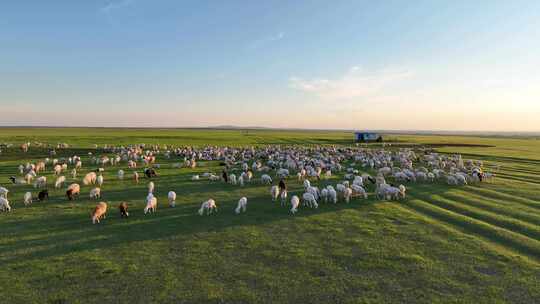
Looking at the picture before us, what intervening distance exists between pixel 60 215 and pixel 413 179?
1059 inches

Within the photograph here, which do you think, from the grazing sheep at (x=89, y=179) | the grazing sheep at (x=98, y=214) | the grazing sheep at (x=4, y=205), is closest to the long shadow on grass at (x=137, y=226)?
the grazing sheep at (x=98, y=214)

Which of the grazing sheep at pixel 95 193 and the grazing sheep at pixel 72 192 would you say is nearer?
the grazing sheep at pixel 72 192

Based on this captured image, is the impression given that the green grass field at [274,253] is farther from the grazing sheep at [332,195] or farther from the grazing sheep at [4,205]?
the grazing sheep at [4,205]

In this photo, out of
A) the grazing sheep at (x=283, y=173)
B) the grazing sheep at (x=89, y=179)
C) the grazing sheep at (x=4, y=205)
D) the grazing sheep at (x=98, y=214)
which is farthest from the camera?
the grazing sheep at (x=283, y=173)

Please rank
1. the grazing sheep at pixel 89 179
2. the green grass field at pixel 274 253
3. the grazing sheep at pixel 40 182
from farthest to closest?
the grazing sheep at pixel 89 179
the grazing sheep at pixel 40 182
the green grass field at pixel 274 253

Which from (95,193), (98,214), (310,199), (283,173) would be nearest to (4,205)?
(95,193)

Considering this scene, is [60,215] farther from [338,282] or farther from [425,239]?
[425,239]

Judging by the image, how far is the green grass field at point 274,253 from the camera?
9.22 m

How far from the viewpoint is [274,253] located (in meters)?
11.9

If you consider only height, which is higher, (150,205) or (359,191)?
(359,191)

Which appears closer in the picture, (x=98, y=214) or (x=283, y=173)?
(x=98, y=214)

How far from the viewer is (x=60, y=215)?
53.8 feet

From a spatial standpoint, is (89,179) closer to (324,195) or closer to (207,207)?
(207,207)

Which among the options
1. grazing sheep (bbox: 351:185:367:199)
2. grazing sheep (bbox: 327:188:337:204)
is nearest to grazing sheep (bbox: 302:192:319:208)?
grazing sheep (bbox: 327:188:337:204)
